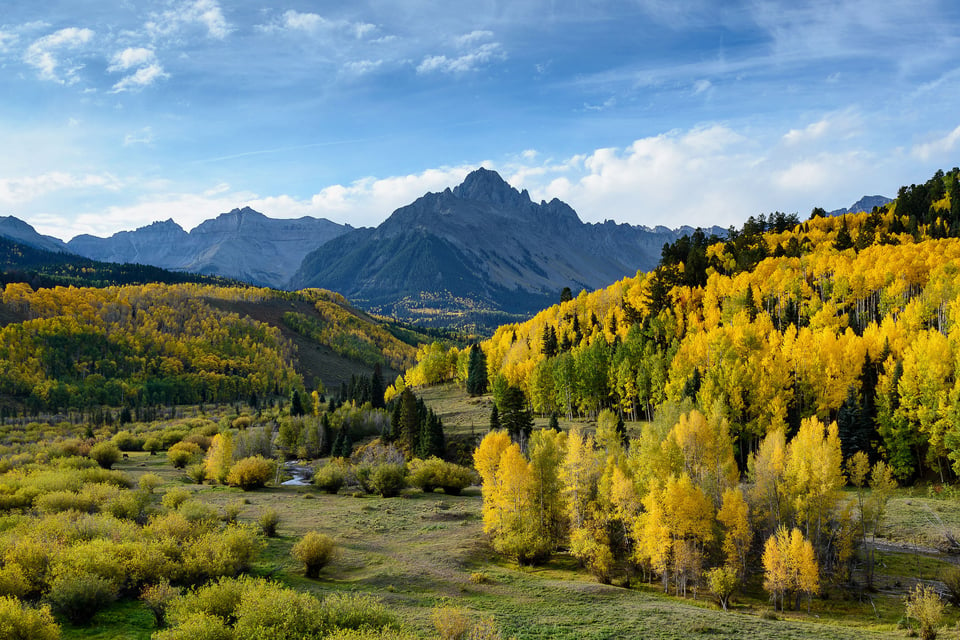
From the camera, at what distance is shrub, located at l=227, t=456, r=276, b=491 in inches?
3083

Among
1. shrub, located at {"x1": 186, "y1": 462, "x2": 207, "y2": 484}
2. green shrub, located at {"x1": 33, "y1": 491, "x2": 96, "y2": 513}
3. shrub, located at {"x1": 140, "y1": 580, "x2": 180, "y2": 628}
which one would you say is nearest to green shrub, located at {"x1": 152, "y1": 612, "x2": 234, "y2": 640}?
shrub, located at {"x1": 140, "y1": 580, "x2": 180, "y2": 628}

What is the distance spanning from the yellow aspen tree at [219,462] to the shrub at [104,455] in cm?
1953

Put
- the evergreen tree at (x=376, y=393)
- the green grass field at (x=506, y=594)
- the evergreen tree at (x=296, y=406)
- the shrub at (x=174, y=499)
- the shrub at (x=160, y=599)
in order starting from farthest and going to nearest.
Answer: the evergreen tree at (x=296, y=406)
the evergreen tree at (x=376, y=393)
the shrub at (x=174, y=499)
the green grass field at (x=506, y=594)
the shrub at (x=160, y=599)

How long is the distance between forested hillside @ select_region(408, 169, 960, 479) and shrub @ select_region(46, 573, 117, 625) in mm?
64749

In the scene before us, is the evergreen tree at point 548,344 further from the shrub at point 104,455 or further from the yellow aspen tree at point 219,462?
the shrub at point 104,455

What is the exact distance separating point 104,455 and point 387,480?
53037 millimetres

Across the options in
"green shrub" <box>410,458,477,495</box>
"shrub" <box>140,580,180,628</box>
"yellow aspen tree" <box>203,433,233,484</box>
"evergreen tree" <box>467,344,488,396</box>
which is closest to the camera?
"shrub" <box>140,580,180,628</box>

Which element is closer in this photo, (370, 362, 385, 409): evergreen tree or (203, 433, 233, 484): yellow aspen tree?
(203, 433, 233, 484): yellow aspen tree

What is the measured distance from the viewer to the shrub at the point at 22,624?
974 inches

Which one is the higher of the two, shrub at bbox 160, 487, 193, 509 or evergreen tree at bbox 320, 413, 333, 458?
shrub at bbox 160, 487, 193, 509

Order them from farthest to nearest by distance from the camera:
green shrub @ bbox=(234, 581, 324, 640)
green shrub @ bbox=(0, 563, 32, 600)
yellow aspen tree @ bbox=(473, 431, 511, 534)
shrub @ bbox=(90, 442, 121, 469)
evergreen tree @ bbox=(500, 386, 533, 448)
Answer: evergreen tree @ bbox=(500, 386, 533, 448) < shrub @ bbox=(90, 442, 121, 469) < yellow aspen tree @ bbox=(473, 431, 511, 534) < green shrub @ bbox=(0, 563, 32, 600) < green shrub @ bbox=(234, 581, 324, 640)

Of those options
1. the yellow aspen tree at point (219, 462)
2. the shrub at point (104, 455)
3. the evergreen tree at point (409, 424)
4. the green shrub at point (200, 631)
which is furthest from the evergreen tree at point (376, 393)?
the green shrub at point (200, 631)

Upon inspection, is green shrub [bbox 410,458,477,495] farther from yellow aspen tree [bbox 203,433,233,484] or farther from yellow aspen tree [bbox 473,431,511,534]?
yellow aspen tree [bbox 203,433,233,484]

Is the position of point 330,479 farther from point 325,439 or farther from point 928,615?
point 928,615
